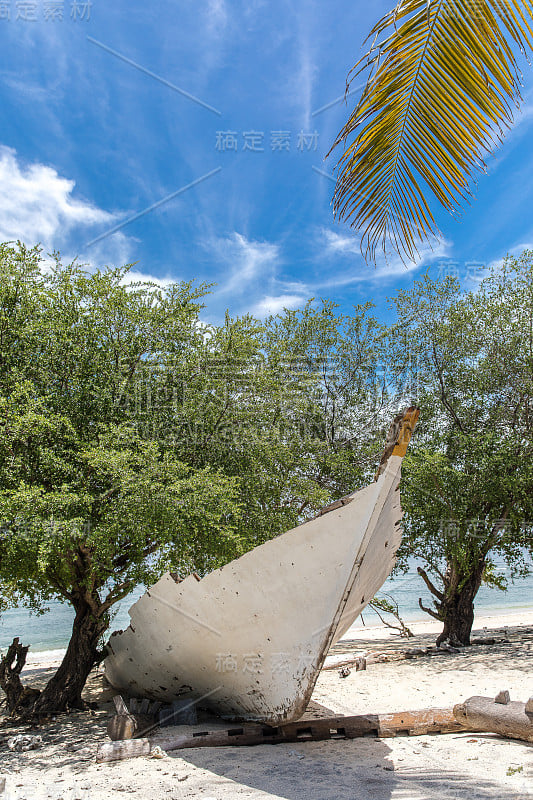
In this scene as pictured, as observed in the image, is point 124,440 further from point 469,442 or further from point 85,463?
point 469,442

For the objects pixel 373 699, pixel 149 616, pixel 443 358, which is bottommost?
pixel 373 699

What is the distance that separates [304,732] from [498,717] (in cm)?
232

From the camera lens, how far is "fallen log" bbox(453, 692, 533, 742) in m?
5.58

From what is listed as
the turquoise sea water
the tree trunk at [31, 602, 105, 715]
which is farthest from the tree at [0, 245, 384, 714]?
the turquoise sea water

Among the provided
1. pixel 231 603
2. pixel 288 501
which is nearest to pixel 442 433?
pixel 288 501

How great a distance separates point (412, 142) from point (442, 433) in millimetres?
11517

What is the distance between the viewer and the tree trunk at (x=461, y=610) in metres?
14.3

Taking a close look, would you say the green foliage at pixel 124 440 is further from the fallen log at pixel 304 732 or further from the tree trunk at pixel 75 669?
the fallen log at pixel 304 732

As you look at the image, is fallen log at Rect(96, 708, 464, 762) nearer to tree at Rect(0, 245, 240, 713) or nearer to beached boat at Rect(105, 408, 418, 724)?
beached boat at Rect(105, 408, 418, 724)

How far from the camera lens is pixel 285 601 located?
19.3 ft

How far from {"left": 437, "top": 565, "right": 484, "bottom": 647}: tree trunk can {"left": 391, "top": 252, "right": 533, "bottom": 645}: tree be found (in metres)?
0.03

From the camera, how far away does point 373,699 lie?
29.7 ft

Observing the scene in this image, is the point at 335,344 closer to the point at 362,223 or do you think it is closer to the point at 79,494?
the point at 79,494

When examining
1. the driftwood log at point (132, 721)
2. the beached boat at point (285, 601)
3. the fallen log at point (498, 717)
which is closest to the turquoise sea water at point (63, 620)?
the driftwood log at point (132, 721)
